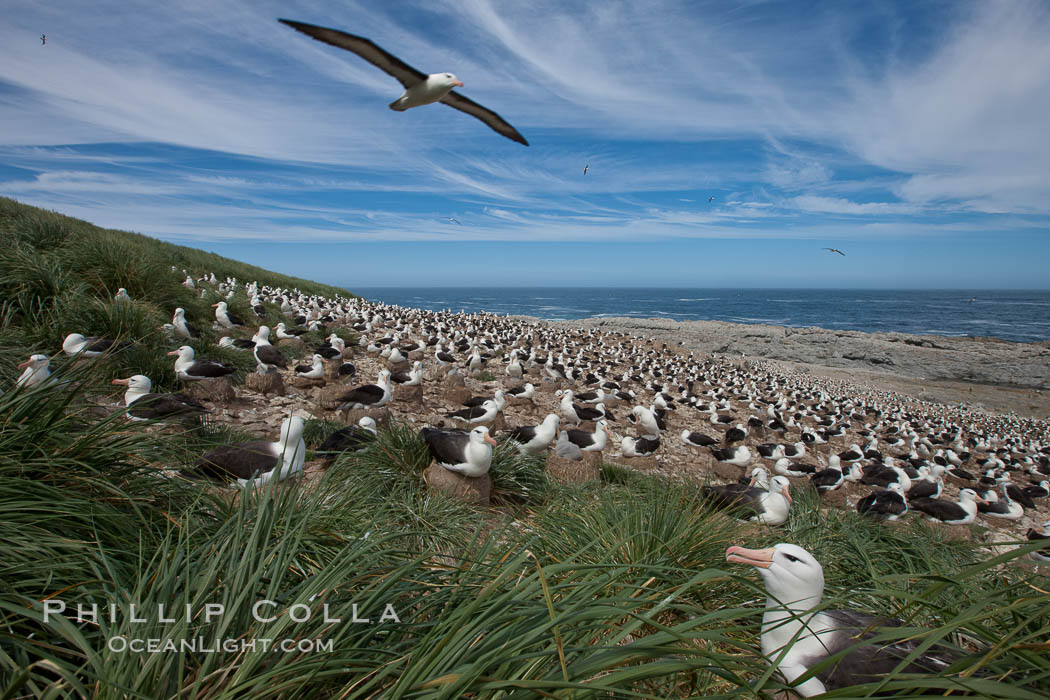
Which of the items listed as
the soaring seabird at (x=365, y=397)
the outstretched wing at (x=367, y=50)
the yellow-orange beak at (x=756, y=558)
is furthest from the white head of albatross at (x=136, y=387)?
the yellow-orange beak at (x=756, y=558)

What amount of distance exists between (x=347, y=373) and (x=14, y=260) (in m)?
5.74

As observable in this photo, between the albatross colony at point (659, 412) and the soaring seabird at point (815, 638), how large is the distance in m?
3.90

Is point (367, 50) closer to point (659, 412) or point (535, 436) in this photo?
point (535, 436)

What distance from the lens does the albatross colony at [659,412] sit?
9500 mm

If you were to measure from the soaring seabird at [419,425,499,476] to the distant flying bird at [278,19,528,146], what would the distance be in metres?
4.18

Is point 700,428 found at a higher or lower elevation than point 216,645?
lower

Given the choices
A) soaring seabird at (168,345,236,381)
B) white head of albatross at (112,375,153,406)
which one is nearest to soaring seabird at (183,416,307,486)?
white head of albatross at (112,375,153,406)

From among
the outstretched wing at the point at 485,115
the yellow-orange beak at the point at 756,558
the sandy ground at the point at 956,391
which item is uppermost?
the outstretched wing at the point at 485,115

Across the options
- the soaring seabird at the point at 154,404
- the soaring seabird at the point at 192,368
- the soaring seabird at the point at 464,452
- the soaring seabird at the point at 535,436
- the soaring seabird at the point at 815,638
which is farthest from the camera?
the soaring seabird at the point at 535,436

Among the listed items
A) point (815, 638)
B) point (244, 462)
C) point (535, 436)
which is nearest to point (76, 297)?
point (244, 462)

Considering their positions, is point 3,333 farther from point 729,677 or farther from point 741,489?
point 741,489

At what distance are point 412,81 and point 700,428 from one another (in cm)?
1401

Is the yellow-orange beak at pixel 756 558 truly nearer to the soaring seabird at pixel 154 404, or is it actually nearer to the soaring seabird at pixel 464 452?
the soaring seabird at pixel 464 452

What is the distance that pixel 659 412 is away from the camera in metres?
15.2
